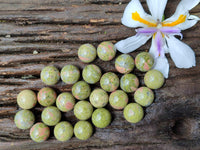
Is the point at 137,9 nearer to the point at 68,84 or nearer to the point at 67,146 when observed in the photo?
the point at 68,84

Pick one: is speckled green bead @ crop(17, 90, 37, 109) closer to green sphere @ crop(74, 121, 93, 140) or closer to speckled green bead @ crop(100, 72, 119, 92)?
green sphere @ crop(74, 121, 93, 140)

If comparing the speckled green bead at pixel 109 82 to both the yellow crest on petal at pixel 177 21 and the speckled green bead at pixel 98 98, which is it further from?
the yellow crest on petal at pixel 177 21

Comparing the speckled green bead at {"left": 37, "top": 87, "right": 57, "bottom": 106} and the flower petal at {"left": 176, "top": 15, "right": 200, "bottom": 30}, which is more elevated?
the flower petal at {"left": 176, "top": 15, "right": 200, "bottom": 30}

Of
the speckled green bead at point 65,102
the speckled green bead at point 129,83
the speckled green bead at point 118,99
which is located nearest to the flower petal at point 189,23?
the speckled green bead at point 129,83

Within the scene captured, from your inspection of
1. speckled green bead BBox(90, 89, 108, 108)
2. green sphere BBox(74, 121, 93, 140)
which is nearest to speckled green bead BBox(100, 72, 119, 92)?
speckled green bead BBox(90, 89, 108, 108)

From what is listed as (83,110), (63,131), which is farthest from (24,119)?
(83,110)

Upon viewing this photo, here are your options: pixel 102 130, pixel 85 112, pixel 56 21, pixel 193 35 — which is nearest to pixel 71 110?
pixel 85 112
